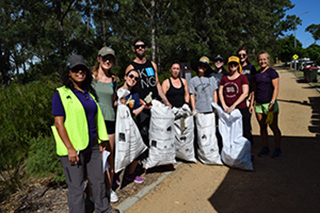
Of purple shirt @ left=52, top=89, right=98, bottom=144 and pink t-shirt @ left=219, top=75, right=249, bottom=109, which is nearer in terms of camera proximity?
purple shirt @ left=52, top=89, right=98, bottom=144

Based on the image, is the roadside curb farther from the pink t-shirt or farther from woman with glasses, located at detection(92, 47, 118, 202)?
the pink t-shirt

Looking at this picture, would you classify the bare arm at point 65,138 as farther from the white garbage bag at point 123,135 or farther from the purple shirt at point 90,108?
the white garbage bag at point 123,135

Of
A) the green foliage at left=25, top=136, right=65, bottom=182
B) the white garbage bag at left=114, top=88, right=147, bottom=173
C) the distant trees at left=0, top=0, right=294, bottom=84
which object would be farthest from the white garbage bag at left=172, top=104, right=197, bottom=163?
the distant trees at left=0, top=0, right=294, bottom=84

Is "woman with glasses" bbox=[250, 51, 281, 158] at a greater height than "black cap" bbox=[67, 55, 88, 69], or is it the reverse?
"black cap" bbox=[67, 55, 88, 69]

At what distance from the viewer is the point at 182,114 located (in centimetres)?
411

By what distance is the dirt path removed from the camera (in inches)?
121

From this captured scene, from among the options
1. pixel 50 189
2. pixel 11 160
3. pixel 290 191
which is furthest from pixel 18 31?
pixel 290 191

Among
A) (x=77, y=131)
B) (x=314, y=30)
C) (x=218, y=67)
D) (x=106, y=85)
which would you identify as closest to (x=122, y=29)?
(x=218, y=67)

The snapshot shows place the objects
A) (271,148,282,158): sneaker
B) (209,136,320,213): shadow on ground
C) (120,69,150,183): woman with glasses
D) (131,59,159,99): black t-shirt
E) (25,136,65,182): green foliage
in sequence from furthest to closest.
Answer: (271,148,282,158): sneaker → (131,59,159,99): black t-shirt → (25,136,65,182): green foliage → (120,69,150,183): woman with glasses → (209,136,320,213): shadow on ground

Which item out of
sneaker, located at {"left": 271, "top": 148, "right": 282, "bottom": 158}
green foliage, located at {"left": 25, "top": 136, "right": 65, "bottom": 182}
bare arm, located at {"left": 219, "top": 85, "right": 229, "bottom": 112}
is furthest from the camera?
sneaker, located at {"left": 271, "top": 148, "right": 282, "bottom": 158}

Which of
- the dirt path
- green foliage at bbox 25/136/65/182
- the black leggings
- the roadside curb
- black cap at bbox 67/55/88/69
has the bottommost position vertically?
the dirt path

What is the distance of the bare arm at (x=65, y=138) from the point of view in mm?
2227

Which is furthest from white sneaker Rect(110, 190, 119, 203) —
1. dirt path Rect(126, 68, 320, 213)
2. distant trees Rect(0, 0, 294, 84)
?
distant trees Rect(0, 0, 294, 84)

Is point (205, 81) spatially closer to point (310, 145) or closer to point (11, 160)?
point (310, 145)
